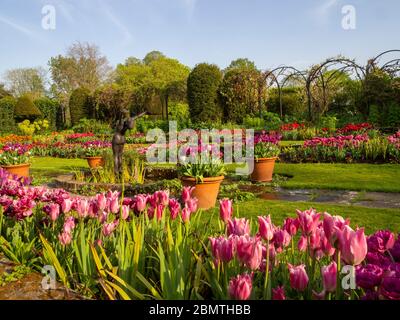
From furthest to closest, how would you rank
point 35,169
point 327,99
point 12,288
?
point 327,99
point 35,169
point 12,288

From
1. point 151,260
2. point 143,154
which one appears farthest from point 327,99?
Result: point 151,260

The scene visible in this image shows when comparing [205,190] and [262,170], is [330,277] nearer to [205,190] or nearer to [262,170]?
[205,190]

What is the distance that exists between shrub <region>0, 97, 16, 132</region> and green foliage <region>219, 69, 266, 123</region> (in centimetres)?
1311

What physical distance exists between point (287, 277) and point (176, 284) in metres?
0.52

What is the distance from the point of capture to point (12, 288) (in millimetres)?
1895

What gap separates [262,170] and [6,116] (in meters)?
20.8

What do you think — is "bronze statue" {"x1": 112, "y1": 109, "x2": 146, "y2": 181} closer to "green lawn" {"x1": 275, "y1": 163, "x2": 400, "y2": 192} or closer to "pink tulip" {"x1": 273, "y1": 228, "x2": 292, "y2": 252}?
"green lawn" {"x1": 275, "y1": 163, "x2": 400, "y2": 192}

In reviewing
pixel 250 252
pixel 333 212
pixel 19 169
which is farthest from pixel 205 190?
pixel 19 169

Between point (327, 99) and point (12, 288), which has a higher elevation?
point (327, 99)

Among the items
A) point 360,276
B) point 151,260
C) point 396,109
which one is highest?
point 396,109

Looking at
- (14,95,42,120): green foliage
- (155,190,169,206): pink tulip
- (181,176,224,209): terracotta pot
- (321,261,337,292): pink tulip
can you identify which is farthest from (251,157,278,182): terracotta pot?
(14,95,42,120): green foliage

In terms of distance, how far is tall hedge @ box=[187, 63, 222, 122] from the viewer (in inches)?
750

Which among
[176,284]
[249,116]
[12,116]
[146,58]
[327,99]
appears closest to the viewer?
[176,284]
